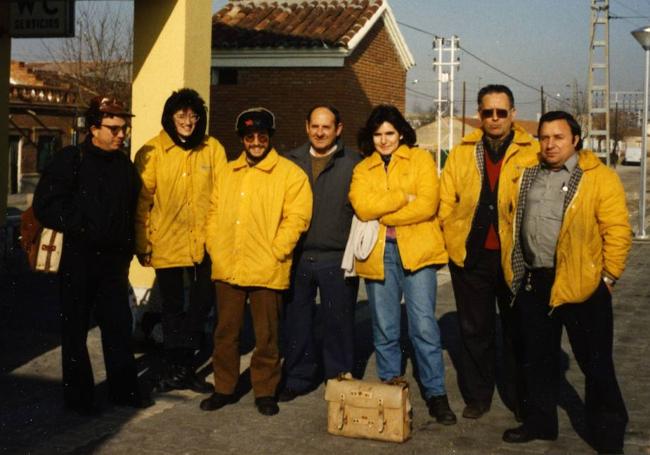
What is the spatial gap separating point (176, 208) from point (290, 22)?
13.9 m

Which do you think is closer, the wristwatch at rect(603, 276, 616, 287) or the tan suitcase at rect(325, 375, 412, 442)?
the wristwatch at rect(603, 276, 616, 287)

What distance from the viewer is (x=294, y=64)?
18812mm

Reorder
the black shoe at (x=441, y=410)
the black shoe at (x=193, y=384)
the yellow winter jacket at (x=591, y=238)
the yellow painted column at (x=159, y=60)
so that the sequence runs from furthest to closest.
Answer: the yellow painted column at (x=159, y=60) → the black shoe at (x=193, y=384) → the black shoe at (x=441, y=410) → the yellow winter jacket at (x=591, y=238)

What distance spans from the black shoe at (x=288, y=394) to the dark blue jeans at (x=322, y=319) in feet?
0.11

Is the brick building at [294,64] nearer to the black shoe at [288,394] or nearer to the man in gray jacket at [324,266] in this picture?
the man in gray jacket at [324,266]

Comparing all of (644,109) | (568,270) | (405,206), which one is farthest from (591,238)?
(644,109)

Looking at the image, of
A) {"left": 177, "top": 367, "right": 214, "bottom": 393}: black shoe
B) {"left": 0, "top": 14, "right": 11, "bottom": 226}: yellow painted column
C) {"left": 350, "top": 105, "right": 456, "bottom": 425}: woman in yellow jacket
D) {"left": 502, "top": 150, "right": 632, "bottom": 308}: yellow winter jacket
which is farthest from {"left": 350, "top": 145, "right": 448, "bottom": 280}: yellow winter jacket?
{"left": 0, "top": 14, "right": 11, "bottom": 226}: yellow painted column

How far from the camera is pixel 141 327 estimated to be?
7758mm

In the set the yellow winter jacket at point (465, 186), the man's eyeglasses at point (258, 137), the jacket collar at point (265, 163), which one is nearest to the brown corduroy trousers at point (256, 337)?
the jacket collar at point (265, 163)

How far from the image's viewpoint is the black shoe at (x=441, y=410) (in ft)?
19.3

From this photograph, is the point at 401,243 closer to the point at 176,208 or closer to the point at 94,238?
the point at 176,208

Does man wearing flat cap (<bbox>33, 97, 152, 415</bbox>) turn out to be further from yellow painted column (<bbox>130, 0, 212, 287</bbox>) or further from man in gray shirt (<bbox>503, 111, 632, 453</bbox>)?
man in gray shirt (<bbox>503, 111, 632, 453</bbox>)

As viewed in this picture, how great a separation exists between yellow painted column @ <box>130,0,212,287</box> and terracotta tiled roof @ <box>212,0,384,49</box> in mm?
10603

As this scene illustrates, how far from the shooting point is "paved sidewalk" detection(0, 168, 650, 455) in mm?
5367
